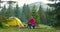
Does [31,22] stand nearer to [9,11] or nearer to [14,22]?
[14,22]

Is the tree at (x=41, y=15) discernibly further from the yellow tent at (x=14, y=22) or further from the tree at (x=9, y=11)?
the tree at (x=9, y=11)

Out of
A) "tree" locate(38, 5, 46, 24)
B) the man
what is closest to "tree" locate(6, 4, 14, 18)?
the man

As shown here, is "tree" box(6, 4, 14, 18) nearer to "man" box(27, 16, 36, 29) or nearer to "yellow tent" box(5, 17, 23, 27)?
"yellow tent" box(5, 17, 23, 27)

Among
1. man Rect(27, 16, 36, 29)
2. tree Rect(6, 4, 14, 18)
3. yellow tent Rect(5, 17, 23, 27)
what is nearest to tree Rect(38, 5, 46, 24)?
man Rect(27, 16, 36, 29)

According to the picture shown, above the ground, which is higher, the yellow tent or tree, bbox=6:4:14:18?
tree, bbox=6:4:14:18

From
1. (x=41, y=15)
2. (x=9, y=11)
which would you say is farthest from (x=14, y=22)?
(x=41, y=15)

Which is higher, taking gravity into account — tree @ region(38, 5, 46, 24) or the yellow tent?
tree @ region(38, 5, 46, 24)

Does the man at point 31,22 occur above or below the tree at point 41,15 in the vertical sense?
below

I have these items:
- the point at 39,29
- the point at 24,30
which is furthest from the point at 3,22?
the point at 39,29

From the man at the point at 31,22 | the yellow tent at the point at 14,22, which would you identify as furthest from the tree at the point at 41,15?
the yellow tent at the point at 14,22

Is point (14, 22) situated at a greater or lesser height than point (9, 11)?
lesser

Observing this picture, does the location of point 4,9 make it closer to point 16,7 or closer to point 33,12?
point 16,7

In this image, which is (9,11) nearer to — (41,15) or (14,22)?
(14,22)

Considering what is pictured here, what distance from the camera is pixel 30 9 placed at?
2.86 meters
